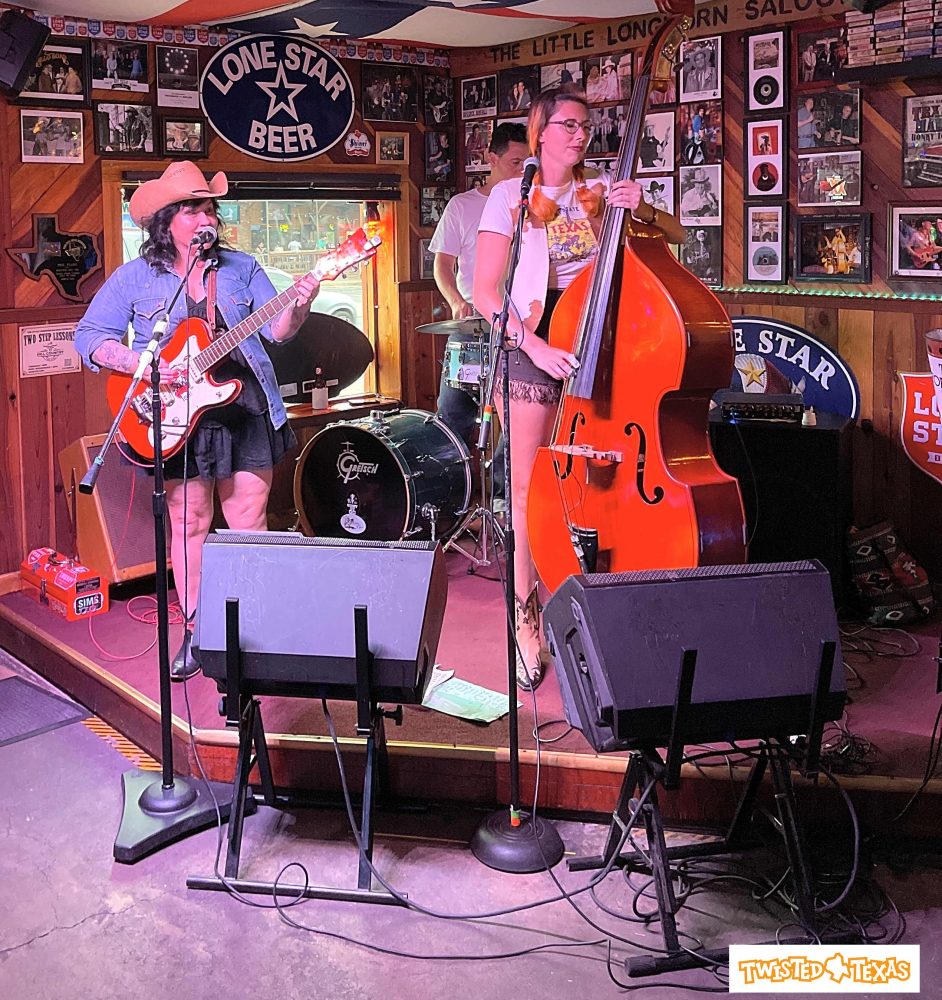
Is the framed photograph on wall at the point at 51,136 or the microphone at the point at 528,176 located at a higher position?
the framed photograph on wall at the point at 51,136

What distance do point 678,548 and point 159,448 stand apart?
51.6 inches

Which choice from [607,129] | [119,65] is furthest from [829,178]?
[119,65]

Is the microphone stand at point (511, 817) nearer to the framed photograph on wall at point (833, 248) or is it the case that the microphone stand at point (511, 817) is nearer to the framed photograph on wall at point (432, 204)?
the framed photograph on wall at point (833, 248)

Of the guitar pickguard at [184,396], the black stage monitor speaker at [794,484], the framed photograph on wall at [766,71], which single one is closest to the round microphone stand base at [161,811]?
the guitar pickguard at [184,396]

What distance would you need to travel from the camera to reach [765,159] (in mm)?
4629

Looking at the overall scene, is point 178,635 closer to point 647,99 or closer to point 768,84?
point 647,99

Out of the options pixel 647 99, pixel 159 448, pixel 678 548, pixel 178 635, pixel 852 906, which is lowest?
pixel 852 906

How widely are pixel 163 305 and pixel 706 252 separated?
83.6 inches

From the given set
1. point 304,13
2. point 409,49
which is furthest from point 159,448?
point 409,49

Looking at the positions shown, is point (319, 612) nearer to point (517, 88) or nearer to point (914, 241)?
point (914, 241)

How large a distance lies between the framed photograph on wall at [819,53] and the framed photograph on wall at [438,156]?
1835 mm

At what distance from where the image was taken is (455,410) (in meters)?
5.26

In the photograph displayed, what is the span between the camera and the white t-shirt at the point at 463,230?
5242 mm

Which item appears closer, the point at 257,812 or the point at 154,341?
the point at 154,341
